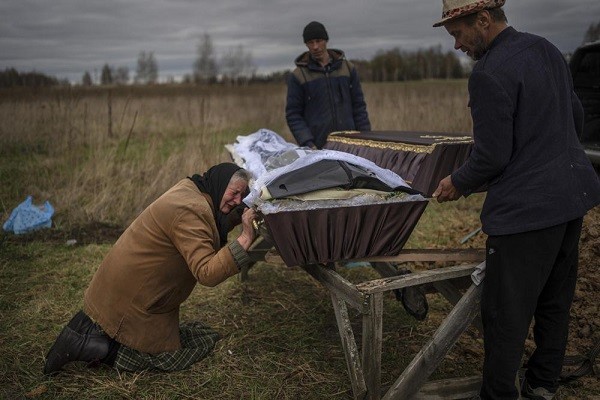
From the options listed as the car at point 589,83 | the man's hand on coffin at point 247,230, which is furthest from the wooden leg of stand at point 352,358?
the car at point 589,83

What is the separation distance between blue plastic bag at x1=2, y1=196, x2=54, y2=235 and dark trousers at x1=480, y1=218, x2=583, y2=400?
5658 millimetres

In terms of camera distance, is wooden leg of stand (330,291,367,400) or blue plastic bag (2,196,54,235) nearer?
wooden leg of stand (330,291,367,400)

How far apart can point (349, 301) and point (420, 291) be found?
1.15 m

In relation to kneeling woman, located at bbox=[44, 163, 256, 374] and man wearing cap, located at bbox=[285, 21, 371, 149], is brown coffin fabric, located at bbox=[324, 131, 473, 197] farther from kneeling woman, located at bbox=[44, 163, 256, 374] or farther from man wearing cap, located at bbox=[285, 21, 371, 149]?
man wearing cap, located at bbox=[285, 21, 371, 149]

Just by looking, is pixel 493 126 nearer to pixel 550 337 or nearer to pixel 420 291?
pixel 550 337

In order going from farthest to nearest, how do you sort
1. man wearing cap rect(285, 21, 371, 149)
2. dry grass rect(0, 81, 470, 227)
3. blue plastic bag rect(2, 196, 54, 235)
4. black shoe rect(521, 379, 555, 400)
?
1. dry grass rect(0, 81, 470, 227)
2. blue plastic bag rect(2, 196, 54, 235)
3. man wearing cap rect(285, 21, 371, 149)
4. black shoe rect(521, 379, 555, 400)

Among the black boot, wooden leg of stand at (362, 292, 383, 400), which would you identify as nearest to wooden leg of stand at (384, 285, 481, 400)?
wooden leg of stand at (362, 292, 383, 400)

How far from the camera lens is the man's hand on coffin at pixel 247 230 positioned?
2.81 m

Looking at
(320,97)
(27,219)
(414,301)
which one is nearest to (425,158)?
(414,301)

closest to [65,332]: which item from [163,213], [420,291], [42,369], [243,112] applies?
[42,369]

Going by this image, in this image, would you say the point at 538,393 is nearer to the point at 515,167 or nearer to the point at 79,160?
the point at 515,167

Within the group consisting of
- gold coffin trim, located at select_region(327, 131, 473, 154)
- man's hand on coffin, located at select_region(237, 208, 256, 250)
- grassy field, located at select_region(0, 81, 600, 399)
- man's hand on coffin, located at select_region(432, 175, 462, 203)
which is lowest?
grassy field, located at select_region(0, 81, 600, 399)

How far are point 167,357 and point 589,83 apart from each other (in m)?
5.16

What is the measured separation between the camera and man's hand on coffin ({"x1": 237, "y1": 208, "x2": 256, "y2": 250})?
281 cm
